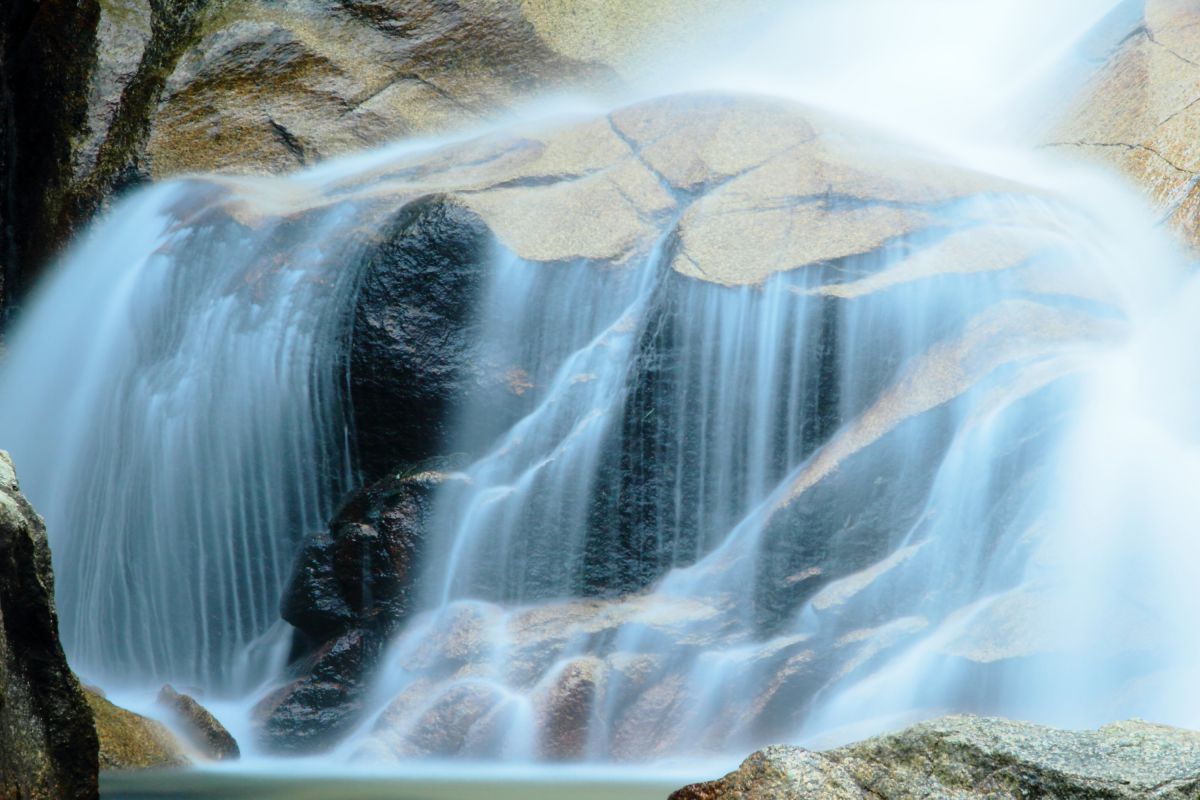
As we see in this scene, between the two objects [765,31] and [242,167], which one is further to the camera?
[765,31]

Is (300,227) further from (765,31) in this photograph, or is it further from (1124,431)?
(765,31)

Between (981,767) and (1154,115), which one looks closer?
(981,767)

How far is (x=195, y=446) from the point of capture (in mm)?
7750

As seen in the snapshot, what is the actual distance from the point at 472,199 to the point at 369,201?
36.1 inches

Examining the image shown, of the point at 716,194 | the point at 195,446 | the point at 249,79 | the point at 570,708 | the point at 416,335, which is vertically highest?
the point at 249,79

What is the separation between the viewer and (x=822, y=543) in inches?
253

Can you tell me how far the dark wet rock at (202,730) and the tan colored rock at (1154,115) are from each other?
586 centimetres

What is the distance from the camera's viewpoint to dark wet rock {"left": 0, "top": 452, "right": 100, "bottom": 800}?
10.6 ft

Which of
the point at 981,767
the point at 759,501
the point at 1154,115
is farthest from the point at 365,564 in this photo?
the point at 1154,115

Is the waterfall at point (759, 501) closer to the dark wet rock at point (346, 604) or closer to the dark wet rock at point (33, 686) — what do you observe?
the dark wet rock at point (346, 604)

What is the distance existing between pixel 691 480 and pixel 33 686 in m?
3.93

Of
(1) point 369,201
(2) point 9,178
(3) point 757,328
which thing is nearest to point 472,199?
(1) point 369,201

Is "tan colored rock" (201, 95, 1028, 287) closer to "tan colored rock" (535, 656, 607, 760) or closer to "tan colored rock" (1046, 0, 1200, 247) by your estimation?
"tan colored rock" (1046, 0, 1200, 247)

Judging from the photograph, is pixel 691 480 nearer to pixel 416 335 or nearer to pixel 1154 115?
pixel 416 335
